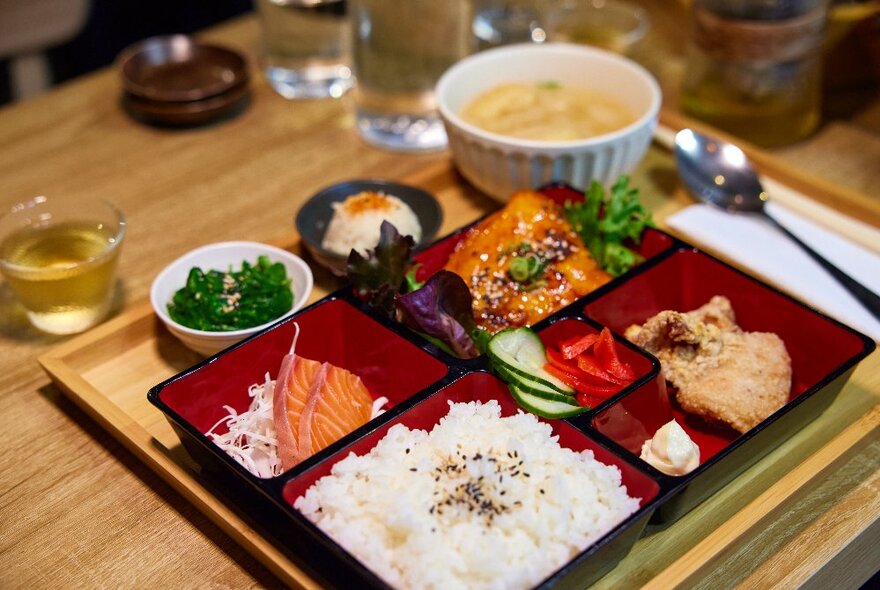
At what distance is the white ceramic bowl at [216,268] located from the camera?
2.12 meters

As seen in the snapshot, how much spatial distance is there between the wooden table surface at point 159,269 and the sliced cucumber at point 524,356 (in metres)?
0.47

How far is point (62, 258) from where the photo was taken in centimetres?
235

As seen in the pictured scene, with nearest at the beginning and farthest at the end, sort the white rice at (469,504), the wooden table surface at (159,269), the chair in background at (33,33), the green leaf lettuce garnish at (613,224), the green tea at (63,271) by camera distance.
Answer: the white rice at (469,504), the wooden table surface at (159,269), the green tea at (63,271), the green leaf lettuce garnish at (613,224), the chair in background at (33,33)

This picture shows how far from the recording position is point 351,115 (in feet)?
10.8

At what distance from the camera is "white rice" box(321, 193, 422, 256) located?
241 centimetres

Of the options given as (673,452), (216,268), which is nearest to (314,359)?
(216,268)

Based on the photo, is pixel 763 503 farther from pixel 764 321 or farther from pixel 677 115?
pixel 677 115

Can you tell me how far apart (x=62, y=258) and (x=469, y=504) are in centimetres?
133

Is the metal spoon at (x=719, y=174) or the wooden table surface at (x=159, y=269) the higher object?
the metal spoon at (x=719, y=174)

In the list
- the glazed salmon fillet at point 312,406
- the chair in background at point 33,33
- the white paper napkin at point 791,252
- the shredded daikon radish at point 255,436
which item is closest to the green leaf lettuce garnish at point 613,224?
the white paper napkin at point 791,252

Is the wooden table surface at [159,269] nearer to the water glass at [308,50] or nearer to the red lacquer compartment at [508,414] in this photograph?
the water glass at [308,50]

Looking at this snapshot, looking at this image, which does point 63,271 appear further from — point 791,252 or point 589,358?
point 791,252

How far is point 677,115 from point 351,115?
1.12 metres

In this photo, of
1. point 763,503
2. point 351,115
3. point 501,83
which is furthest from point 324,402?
point 351,115
